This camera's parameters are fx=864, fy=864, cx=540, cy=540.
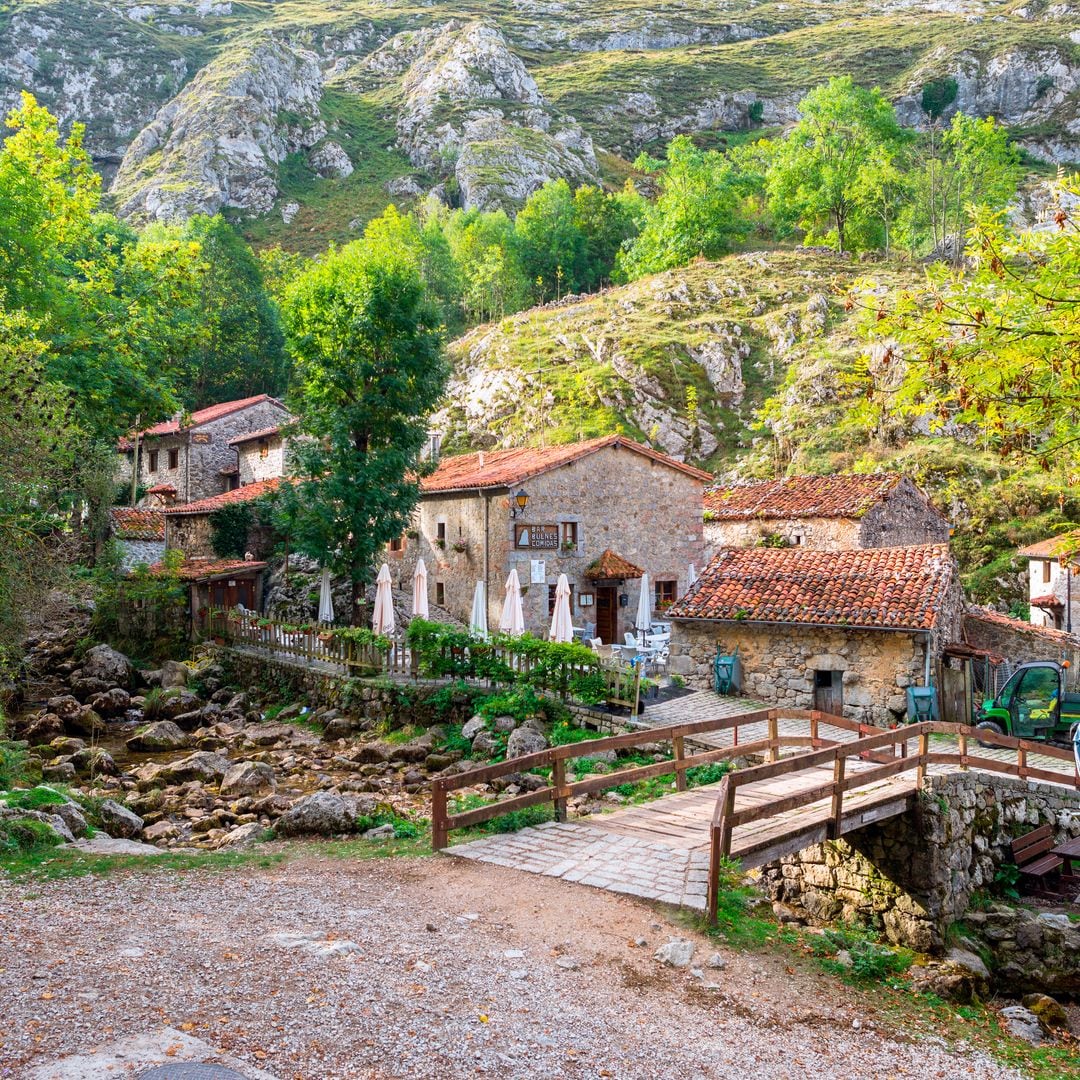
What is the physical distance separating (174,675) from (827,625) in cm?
1864

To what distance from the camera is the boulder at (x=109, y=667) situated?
25.2 m

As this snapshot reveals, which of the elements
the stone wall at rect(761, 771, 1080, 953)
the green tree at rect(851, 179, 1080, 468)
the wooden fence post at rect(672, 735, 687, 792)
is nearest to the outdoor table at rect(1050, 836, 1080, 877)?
the stone wall at rect(761, 771, 1080, 953)

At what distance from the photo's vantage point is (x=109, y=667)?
83.7 ft

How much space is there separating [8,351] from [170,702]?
12.5m

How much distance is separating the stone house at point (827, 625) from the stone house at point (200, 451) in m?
27.5

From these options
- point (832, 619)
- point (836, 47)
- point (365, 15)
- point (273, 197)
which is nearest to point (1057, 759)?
point (832, 619)

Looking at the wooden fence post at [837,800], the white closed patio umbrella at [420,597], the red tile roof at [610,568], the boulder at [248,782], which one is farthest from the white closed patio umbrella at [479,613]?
the wooden fence post at [837,800]

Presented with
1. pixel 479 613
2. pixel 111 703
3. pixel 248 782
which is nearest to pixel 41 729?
pixel 111 703

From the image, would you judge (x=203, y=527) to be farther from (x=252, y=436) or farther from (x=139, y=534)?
(x=252, y=436)

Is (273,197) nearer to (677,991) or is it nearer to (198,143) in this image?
(198,143)

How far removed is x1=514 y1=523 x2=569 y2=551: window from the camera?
86.4 feet

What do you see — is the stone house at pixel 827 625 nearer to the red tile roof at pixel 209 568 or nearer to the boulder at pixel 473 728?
the boulder at pixel 473 728

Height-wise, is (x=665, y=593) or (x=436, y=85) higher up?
(x=436, y=85)

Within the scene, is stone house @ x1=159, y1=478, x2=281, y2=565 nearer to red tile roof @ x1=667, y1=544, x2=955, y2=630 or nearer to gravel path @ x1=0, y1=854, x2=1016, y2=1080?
red tile roof @ x1=667, y1=544, x2=955, y2=630
